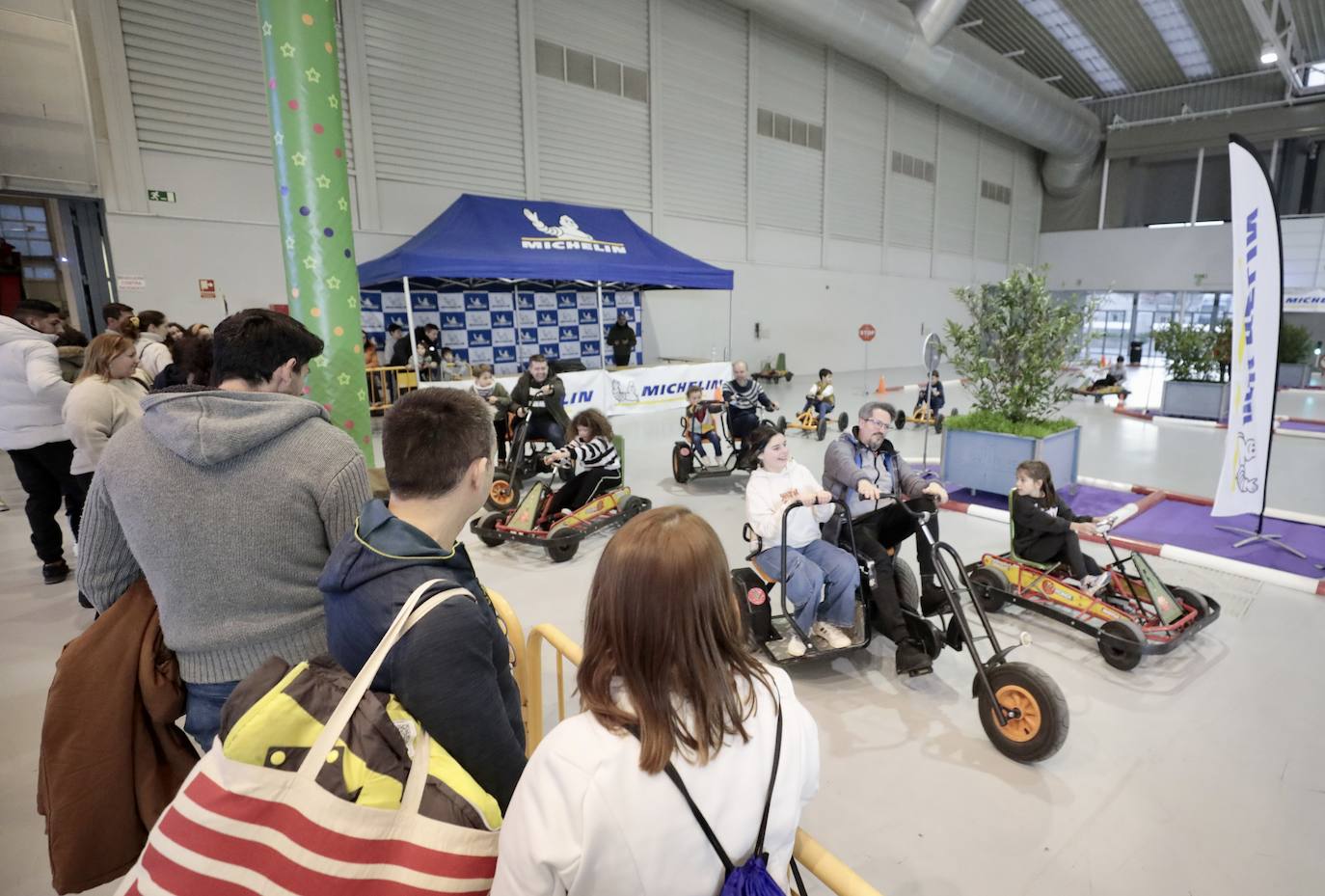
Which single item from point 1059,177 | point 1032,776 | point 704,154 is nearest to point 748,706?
point 1032,776

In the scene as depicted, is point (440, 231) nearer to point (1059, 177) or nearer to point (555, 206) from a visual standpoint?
point (555, 206)

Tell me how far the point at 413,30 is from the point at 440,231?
3818 mm

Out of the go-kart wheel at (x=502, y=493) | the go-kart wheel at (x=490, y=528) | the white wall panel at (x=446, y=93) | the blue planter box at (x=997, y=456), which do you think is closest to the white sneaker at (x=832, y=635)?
the go-kart wheel at (x=490, y=528)

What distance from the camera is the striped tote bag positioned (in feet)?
3.38

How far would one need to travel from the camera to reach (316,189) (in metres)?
5.01

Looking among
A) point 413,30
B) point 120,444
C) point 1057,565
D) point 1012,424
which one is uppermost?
point 413,30

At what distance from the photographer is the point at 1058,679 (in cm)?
365

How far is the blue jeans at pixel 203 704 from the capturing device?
1.73 m

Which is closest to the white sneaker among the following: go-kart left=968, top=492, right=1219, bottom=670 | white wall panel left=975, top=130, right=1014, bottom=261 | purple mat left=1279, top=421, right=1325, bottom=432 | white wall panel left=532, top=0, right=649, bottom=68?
go-kart left=968, top=492, right=1219, bottom=670

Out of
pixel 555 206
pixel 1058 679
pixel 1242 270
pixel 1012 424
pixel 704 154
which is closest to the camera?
pixel 1058 679

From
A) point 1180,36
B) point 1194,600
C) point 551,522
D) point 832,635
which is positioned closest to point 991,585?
point 1194,600

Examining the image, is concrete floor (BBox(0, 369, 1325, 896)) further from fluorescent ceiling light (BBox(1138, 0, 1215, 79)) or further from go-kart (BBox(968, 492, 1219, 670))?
fluorescent ceiling light (BBox(1138, 0, 1215, 79))

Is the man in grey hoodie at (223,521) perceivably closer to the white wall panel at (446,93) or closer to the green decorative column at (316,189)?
the green decorative column at (316,189)

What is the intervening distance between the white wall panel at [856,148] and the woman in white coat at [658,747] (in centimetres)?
2051
